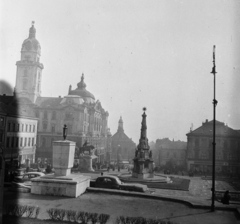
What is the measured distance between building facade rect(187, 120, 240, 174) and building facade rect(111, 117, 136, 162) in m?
40.0

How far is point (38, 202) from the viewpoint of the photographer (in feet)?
36.1

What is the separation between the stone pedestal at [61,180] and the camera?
12.1 m

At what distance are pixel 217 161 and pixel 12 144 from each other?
1375 inches

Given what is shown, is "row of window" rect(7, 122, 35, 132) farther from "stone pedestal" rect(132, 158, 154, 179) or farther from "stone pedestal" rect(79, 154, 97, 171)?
"stone pedestal" rect(132, 158, 154, 179)

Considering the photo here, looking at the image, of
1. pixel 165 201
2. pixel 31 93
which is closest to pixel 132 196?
pixel 165 201

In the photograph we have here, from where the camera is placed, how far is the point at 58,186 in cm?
1226

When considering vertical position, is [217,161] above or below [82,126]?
below

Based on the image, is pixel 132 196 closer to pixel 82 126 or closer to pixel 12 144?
pixel 12 144

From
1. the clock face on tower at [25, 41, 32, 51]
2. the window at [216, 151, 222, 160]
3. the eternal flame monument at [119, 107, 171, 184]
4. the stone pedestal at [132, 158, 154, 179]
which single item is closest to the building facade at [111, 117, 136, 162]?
the clock face on tower at [25, 41, 32, 51]

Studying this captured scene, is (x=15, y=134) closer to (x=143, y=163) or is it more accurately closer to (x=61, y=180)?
(x=143, y=163)

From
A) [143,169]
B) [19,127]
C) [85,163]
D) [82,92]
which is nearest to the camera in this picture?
[143,169]

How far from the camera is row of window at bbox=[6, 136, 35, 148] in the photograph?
3611 centimetres

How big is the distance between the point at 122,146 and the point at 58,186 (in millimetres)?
80211

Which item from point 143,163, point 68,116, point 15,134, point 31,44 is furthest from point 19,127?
point 31,44
